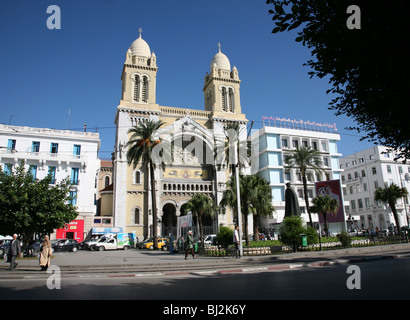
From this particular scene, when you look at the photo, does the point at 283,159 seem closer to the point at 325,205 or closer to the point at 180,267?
the point at 325,205

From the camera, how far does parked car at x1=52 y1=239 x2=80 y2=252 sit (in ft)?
94.8

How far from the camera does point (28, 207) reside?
19.8m

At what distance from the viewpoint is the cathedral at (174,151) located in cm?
4106

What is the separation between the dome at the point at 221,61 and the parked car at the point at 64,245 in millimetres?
36682

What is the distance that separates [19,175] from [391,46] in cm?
2310

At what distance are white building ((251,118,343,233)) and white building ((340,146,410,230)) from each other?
6.57 m

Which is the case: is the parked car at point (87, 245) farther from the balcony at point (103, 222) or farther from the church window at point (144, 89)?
the church window at point (144, 89)

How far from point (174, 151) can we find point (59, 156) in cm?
1577

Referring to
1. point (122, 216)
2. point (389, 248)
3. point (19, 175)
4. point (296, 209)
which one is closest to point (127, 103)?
point (122, 216)

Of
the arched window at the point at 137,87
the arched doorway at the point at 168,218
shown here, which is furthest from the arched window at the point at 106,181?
the arched window at the point at 137,87

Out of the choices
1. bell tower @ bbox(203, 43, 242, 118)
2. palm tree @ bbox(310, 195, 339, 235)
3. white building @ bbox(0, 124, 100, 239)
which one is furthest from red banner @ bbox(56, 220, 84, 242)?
palm tree @ bbox(310, 195, 339, 235)

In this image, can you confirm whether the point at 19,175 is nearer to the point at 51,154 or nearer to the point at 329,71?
the point at 51,154

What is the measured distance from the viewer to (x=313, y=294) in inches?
246

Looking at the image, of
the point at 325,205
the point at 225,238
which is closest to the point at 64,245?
the point at 225,238
